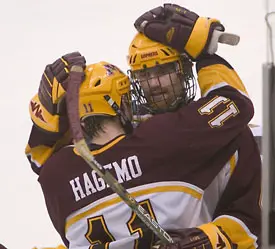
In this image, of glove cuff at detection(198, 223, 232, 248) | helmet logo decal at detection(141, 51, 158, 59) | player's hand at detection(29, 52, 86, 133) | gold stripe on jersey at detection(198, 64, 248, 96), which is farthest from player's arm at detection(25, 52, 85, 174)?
glove cuff at detection(198, 223, 232, 248)

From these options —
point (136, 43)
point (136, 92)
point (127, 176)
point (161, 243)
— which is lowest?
point (161, 243)

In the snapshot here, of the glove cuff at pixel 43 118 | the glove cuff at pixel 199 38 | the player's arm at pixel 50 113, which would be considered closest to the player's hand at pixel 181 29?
the glove cuff at pixel 199 38

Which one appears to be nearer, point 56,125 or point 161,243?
point 161,243

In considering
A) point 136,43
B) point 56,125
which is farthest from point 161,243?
point 136,43

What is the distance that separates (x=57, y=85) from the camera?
146cm

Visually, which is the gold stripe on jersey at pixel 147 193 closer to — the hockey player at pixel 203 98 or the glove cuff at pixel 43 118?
the hockey player at pixel 203 98

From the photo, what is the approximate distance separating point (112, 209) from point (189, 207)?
0.54ft

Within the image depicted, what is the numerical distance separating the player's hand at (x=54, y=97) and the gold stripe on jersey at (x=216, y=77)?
26cm

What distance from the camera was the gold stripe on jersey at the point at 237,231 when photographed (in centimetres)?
149

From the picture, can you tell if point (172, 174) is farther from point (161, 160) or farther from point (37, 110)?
point (37, 110)

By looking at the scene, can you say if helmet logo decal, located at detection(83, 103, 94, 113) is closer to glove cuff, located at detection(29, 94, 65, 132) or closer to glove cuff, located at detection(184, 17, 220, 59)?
glove cuff, located at detection(29, 94, 65, 132)

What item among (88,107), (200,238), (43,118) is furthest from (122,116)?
(200,238)

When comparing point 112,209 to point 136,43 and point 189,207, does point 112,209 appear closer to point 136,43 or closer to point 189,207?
point 189,207

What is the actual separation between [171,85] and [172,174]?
0.76 feet
